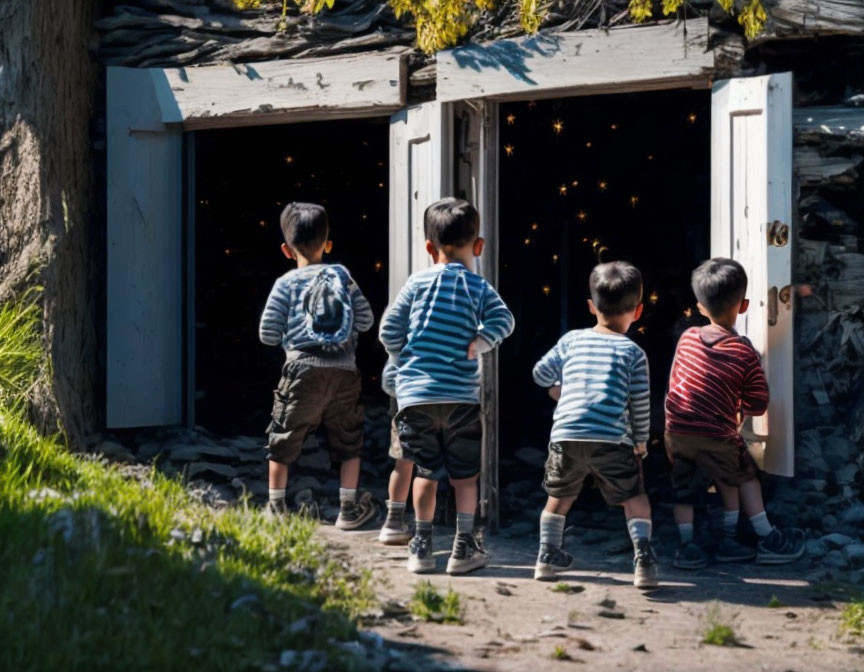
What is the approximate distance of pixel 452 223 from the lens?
20.4 feet

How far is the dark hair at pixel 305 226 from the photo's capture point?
6.91m

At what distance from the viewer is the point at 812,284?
7176mm

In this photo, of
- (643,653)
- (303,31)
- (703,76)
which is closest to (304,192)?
(303,31)

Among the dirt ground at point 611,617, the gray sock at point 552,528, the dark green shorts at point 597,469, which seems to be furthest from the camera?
the gray sock at point 552,528

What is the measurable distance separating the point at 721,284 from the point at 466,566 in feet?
5.85

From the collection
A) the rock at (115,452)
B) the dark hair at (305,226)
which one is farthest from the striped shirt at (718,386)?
the rock at (115,452)

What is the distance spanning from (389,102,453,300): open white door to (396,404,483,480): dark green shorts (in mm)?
1484

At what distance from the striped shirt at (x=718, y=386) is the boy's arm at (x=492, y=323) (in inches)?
38.3

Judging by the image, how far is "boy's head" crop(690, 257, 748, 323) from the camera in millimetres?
6465

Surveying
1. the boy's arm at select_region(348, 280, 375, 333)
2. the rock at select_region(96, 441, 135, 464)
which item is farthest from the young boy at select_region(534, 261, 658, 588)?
the rock at select_region(96, 441, 135, 464)

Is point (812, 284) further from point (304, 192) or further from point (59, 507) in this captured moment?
point (304, 192)

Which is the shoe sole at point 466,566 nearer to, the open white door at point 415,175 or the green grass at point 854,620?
the green grass at point 854,620

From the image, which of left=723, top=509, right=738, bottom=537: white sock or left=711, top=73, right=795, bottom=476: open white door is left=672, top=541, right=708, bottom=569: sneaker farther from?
left=711, top=73, right=795, bottom=476: open white door

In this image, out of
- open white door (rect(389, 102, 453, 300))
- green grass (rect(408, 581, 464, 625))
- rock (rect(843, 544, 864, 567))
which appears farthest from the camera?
open white door (rect(389, 102, 453, 300))
